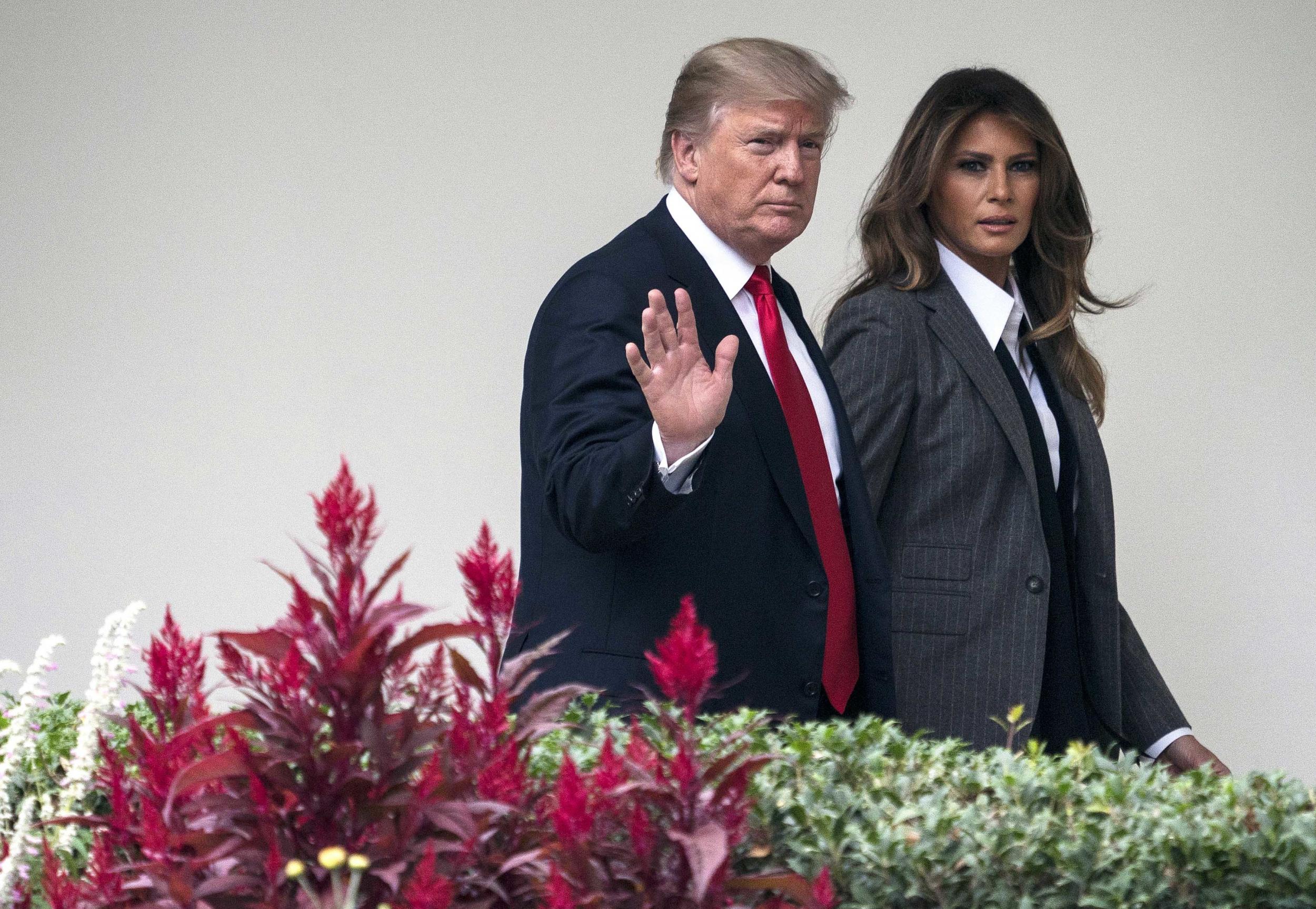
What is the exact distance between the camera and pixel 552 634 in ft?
7.26

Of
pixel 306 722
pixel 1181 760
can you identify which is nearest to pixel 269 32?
pixel 1181 760

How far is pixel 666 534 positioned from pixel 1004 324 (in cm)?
106

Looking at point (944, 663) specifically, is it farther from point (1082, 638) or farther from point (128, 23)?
point (128, 23)

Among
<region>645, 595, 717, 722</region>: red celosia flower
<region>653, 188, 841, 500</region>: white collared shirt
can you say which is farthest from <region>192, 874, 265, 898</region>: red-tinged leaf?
<region>653, 188, 841, 500</region>: white collared shirt

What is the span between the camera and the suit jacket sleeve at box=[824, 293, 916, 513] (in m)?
2.77

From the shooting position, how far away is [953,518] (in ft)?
9.18

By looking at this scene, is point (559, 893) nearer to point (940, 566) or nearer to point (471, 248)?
point (940, 566)

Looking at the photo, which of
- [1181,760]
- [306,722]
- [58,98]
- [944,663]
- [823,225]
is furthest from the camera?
[823,225]

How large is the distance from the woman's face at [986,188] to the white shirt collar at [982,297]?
0.03 m

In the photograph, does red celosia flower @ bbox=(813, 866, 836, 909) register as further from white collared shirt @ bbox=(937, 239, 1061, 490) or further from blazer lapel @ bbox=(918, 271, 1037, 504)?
white collared shirt @ bbox=(937, 239, 1061, 490)

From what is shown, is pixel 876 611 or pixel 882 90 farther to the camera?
pixel 882 90

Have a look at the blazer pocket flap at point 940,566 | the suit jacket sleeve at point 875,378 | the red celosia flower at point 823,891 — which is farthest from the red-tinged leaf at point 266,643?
the blazer pocket flap at point 940,566

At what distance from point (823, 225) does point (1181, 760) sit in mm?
2092

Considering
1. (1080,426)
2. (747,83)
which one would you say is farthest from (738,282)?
(1080,426)
